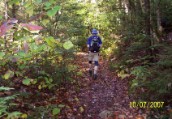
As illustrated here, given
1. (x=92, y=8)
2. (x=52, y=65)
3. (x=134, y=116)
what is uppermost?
(x=92, y=8)

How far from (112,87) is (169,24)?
610 centimetres

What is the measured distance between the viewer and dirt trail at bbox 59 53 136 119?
7.01 m

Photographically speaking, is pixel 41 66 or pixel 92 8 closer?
pixel 41 66

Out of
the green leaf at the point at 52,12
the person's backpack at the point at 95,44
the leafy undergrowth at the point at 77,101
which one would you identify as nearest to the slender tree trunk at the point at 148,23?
the leafy undergrowth at the point at 77,101

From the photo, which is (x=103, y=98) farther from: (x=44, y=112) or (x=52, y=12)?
(x=52, y=12)

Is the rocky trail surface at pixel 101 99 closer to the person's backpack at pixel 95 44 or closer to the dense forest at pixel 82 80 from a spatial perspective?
the dense forest at pixel 82 80

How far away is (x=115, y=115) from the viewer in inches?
275

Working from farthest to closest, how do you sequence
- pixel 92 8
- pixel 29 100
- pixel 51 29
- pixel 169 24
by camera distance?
pixel 92 8, pixel 169 24, pixel 51 29, pixel 29 100

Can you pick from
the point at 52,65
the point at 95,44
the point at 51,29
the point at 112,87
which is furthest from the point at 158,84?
the point at 51,29

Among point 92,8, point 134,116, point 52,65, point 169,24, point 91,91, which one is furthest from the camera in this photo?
point 92,8

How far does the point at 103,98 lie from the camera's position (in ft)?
27.1

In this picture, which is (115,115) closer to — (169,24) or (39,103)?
(39,103)

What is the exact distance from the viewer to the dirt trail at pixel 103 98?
23.0ft
